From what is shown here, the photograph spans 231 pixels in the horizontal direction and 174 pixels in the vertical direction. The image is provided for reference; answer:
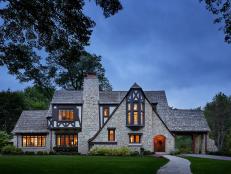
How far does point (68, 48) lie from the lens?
18.3m

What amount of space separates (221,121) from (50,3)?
60.2 metres

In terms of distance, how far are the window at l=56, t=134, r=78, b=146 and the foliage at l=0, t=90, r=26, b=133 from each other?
1872 centimetres

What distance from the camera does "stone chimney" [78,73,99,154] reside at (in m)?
45.1

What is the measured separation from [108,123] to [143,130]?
4124 millimetres

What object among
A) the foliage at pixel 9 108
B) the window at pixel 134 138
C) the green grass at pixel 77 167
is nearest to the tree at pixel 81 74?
the foliage at pixel 9 108

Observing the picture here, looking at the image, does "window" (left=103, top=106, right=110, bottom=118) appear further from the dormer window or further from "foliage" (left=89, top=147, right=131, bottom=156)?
"foliage" (left=89, top=147, right=131, bottom=156)

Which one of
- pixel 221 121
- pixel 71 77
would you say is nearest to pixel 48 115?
pixel 71 77

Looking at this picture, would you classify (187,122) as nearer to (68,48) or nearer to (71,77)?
(71,77)

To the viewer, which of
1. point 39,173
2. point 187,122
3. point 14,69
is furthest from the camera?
point 187,122

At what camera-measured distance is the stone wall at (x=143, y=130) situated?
43.1 m

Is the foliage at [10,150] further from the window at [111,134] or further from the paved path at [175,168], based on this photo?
the paved path at [175,168]

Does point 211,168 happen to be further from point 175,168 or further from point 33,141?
point 33,141

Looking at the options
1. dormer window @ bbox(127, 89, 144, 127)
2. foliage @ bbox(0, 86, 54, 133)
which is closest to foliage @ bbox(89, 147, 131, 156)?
dormer window @ bbox(127, 89, 144, 127)

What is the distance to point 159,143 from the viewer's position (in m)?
45.7
